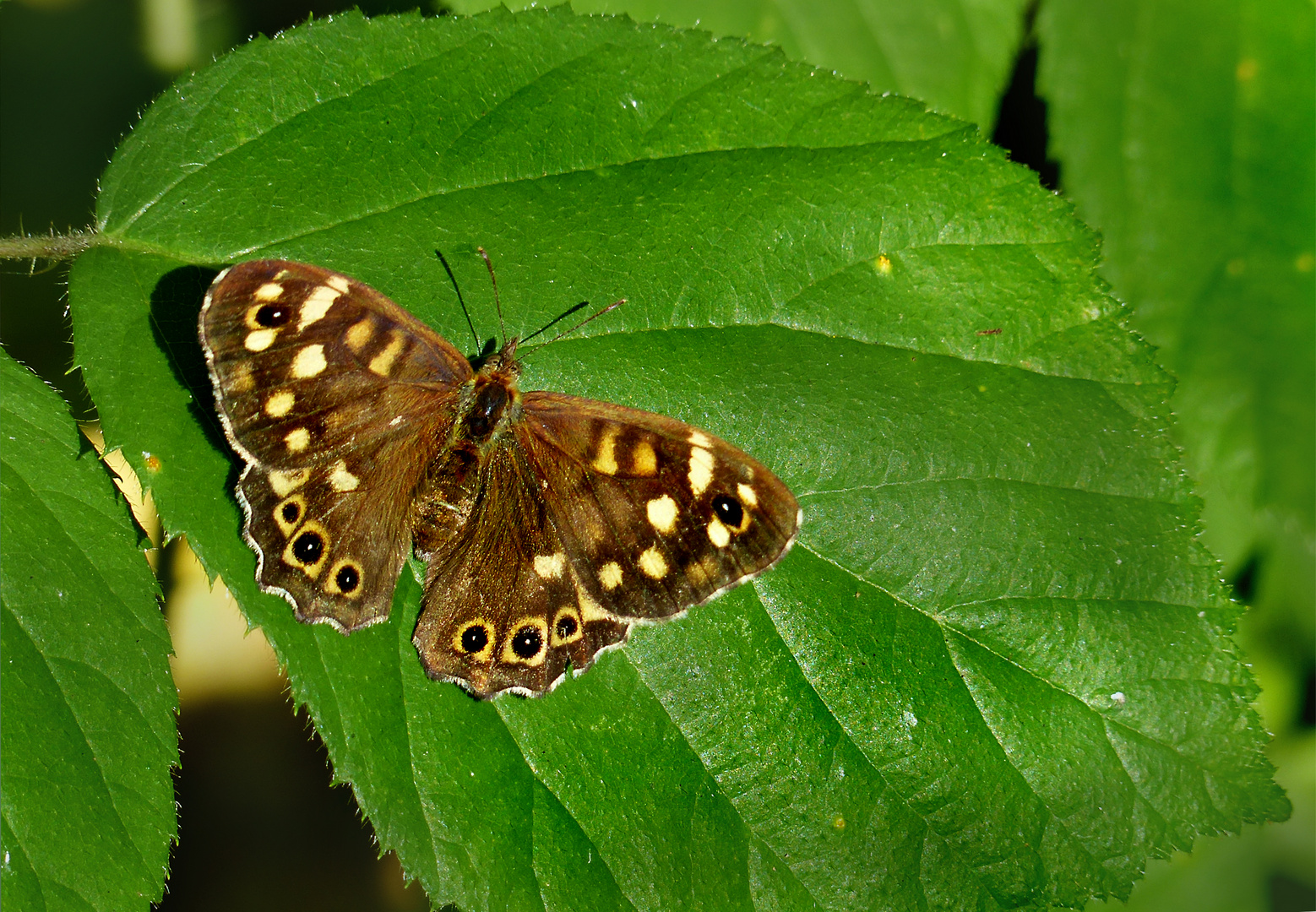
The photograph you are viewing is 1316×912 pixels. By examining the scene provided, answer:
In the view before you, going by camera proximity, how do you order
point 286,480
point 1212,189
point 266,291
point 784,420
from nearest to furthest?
point 266,291, point 286,480, point 784,420, point 1212,189

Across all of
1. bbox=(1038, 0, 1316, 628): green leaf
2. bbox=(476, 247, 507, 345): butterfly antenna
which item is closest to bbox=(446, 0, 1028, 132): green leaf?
bbox=(1038, 0, 1316, 628): green leaf

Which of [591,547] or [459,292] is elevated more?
[459,292]

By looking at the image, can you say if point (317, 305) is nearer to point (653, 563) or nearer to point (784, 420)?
point (653, 563)

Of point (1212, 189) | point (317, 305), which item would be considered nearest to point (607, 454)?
point (317, 305)

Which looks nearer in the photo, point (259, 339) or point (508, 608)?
point (259, 339)

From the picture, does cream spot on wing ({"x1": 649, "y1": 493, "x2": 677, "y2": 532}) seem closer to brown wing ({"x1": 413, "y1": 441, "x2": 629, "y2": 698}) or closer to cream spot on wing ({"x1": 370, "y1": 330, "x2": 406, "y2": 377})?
brown wing ({"x1": 413, "y1": 441, "x2": 629, "y2": 698})

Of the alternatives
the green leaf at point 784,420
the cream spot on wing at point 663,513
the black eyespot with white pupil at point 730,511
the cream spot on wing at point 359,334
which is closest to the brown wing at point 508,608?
the green leaf at point 784,420

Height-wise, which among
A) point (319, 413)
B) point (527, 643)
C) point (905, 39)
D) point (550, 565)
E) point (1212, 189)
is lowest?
point (527, 643)
